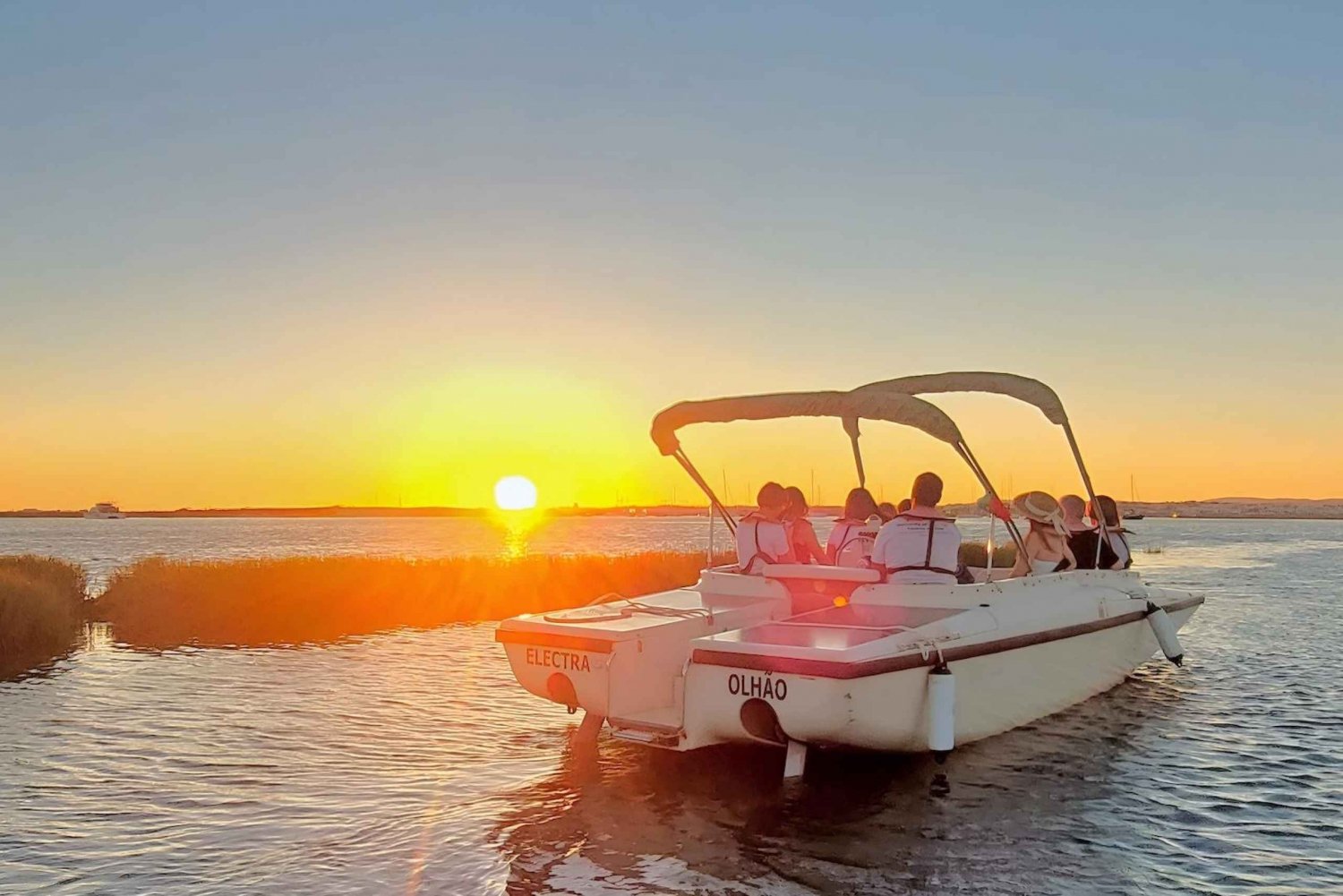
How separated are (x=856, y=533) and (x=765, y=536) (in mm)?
1932

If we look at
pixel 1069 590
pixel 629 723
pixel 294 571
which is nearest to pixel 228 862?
pixel 629 723

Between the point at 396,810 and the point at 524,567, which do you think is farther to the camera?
the point at 524,567

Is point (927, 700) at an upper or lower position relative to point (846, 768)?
upper

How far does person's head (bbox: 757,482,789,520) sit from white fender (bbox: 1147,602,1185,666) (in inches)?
220

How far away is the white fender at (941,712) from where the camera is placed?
8.54 m

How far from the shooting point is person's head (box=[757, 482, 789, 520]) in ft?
37.4

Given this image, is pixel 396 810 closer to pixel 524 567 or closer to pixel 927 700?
pixel 927 700

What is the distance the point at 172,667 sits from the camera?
16.5 metres

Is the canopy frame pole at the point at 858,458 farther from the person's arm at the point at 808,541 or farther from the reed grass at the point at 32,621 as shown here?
the reed grass at the point at 32,621

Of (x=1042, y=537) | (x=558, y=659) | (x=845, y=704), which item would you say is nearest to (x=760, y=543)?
(x=558, y=659)

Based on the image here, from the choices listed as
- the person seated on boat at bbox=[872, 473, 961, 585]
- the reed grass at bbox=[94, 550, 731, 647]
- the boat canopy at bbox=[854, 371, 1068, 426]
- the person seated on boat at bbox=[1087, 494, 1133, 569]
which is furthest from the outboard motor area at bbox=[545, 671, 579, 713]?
the reed grass at bbox=[94, 550, 731, 647]

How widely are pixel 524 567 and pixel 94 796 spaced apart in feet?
66.1

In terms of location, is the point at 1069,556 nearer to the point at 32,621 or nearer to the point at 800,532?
the point at 800,532

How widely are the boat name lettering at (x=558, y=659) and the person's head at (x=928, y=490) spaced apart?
3554 millimetres
